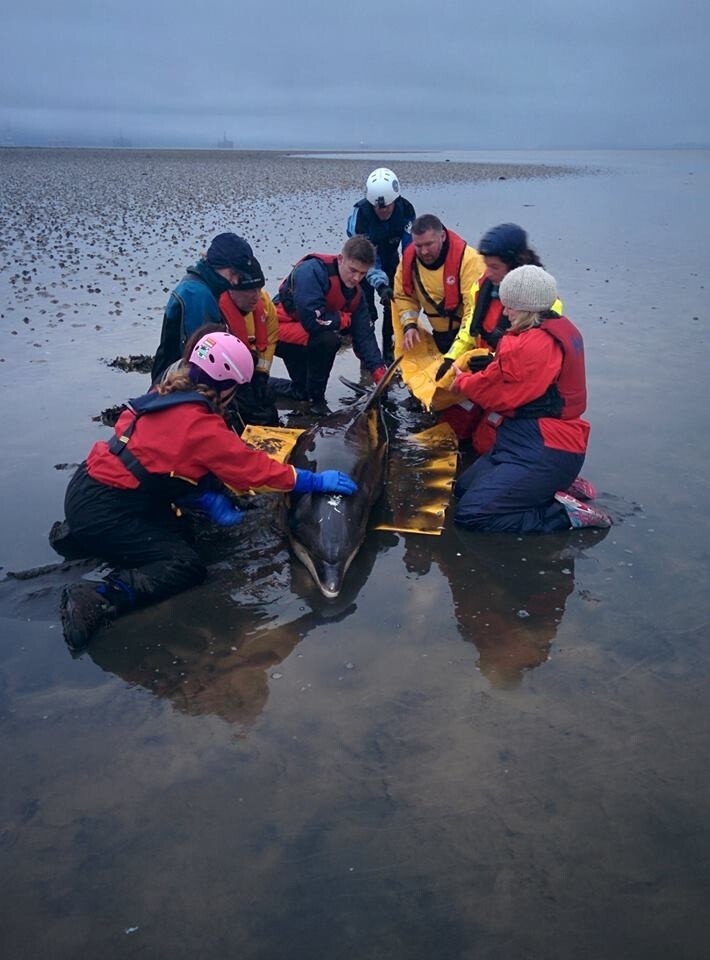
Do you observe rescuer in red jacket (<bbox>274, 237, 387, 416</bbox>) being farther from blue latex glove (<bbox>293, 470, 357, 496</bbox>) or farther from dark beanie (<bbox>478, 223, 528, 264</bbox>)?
blue latex glove (<bbox>293, 470, 357, 496</bbox>)

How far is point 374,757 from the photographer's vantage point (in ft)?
12.2

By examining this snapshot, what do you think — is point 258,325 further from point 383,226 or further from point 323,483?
point 323,483

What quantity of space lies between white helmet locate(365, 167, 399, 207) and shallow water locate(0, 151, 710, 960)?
388 cm

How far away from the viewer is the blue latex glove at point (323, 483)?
5.41 meters

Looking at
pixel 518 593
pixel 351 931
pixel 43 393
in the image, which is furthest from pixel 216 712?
Answer: pixel 43 393

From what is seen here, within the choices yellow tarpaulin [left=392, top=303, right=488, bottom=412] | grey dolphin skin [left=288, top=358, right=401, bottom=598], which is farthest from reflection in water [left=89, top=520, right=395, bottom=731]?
yellow tarpaulin [left=392, top=303, right=488, bottom=412]

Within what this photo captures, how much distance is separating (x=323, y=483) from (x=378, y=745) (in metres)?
2.16

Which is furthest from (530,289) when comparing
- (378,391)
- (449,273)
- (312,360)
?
(312,360)

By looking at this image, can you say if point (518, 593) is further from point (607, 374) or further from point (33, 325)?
point (33, 325)

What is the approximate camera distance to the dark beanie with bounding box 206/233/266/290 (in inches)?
267

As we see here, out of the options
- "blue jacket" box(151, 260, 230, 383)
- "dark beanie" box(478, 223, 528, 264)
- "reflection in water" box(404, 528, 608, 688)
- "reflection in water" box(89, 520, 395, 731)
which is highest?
"dark beanie" box(478, 223, 528, 264)

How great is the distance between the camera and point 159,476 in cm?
507

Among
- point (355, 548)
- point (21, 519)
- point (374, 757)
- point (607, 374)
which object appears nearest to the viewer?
point (374, 757)

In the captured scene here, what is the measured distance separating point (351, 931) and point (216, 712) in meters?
1.42
